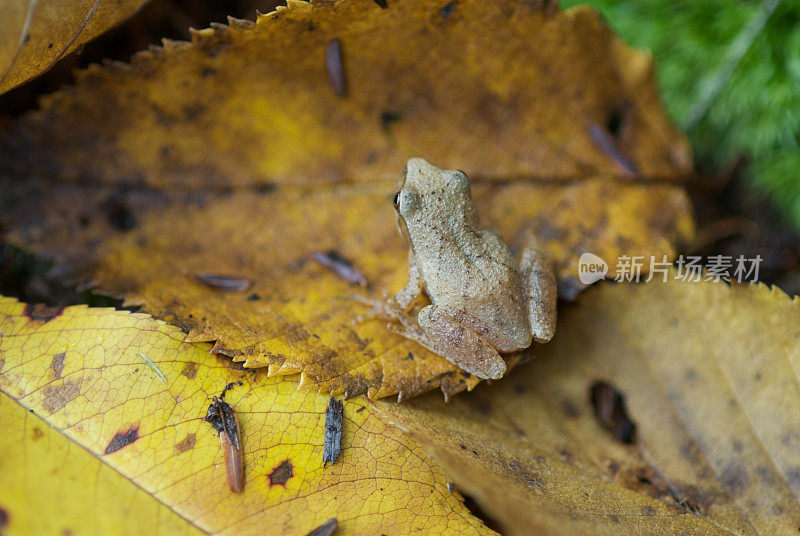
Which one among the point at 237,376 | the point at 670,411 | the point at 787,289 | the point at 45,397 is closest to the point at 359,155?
the point at 237,376

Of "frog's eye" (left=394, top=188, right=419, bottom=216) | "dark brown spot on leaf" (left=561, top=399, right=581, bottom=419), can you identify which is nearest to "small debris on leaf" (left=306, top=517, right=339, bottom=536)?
"dark brown spot on leaf" (left=561, top=399, right=581, bottom=419)

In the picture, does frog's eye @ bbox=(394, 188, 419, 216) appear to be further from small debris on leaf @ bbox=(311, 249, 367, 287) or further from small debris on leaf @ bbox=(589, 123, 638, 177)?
small debris on leaf @ bbox=(589, 123, 638, 177)

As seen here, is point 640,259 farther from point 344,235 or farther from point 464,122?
point 344,235

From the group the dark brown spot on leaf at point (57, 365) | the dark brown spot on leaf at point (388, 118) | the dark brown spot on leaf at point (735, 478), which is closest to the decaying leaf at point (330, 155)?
the dark brown spot on leaf at point (388, 118)

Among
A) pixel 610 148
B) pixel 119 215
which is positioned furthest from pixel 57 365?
pixel 610 148

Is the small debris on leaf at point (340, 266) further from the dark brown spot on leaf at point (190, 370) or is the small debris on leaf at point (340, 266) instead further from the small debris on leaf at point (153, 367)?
the small debris on leaf at point (153, 367)

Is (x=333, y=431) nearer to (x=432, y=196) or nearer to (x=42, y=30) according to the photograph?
(x=432, y=196)
